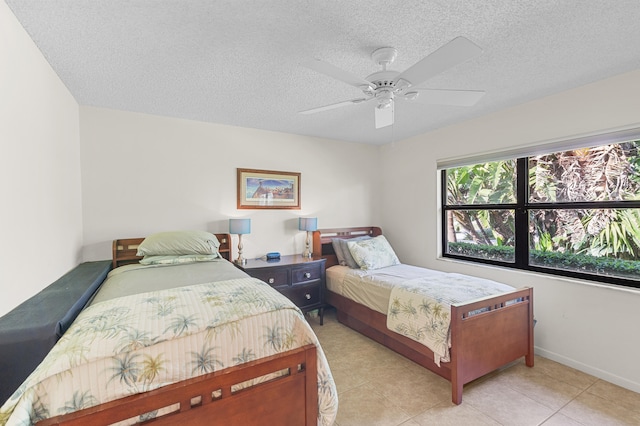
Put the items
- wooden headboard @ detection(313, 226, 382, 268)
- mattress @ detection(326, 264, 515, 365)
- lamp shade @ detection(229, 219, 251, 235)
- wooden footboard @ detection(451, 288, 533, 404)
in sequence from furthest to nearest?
1. wooden headboard @ detection(313, 226, 382, 268)
2. lamp shade @ detection(229, 219, 251, 235)
3. mattress @ detection(326, 264, 515, 365)
4. wooden footboard @ detection(451, 288, 533, 404)

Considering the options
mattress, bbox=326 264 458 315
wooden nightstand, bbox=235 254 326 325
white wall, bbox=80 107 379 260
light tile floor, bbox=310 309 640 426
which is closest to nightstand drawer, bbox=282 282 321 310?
wooden nightstand, bbox=235 254 326 325

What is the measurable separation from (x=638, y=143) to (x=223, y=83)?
341 centimetres

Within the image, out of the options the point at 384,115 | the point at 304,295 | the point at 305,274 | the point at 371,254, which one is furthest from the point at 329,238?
the point at 384,115

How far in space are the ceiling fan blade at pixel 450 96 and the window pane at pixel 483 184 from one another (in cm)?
153

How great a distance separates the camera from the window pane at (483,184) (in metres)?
3.13

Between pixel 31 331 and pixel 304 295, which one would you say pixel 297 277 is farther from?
pixel 31 331

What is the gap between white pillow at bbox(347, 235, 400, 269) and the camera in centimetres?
348

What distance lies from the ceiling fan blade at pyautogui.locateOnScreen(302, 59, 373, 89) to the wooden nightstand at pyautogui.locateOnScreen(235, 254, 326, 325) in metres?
2.09

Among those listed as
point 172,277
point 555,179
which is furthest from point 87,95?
point 555,179

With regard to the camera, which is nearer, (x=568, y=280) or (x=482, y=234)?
(x=568, y=280)

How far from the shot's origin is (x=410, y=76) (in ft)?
5.47

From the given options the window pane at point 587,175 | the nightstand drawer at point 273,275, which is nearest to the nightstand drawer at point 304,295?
the nightstand drawer at point 273,275

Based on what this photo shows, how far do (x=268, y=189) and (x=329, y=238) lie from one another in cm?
110

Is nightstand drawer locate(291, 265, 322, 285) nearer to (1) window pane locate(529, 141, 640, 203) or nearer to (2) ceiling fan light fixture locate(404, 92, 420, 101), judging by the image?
(2) ceiling fan light fixture locate(404, 92, 420, 101)
